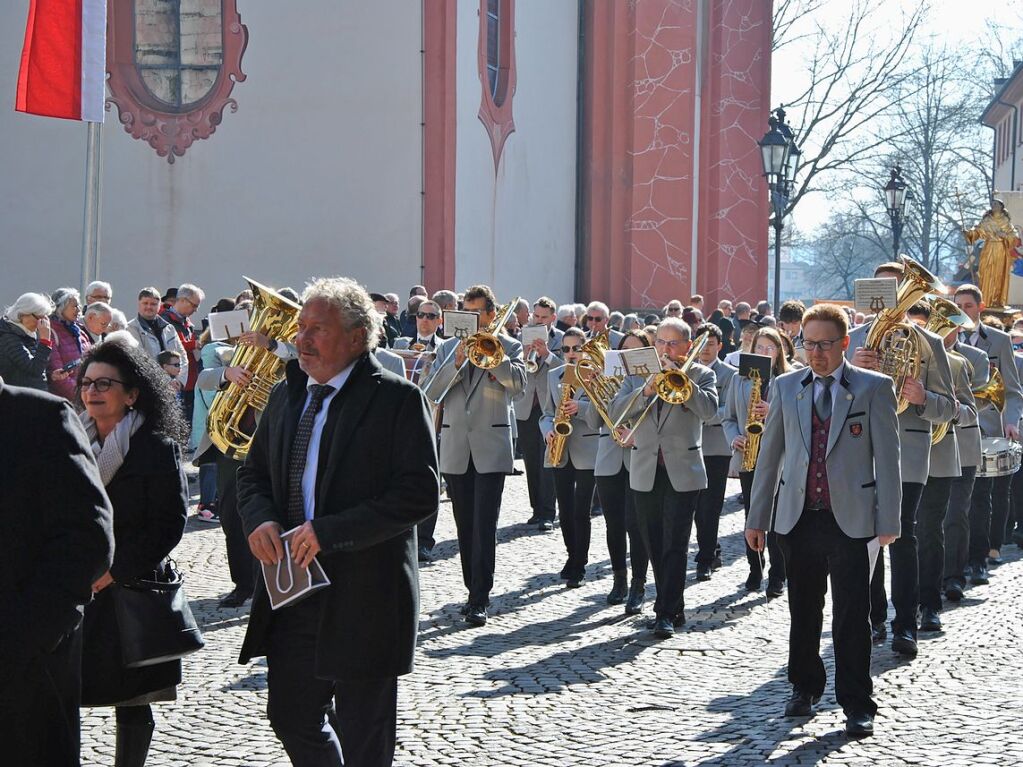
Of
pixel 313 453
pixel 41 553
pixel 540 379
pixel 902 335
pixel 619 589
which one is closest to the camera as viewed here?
pixel 41 553

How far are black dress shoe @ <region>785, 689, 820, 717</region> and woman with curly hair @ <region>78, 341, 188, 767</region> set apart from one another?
3031 mm

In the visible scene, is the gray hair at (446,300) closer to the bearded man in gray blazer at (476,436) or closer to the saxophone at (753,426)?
the saxophone at (753,426)

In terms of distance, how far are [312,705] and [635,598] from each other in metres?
5.23

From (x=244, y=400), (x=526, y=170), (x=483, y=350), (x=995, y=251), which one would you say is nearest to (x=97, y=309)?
(x=244, y=400)

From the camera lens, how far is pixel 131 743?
5469mm

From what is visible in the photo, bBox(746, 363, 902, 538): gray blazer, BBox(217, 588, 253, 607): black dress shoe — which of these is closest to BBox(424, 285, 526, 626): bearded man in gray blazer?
BBox(217, 588, 253, 607): black dress shoe

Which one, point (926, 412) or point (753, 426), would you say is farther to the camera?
point (753, 426)

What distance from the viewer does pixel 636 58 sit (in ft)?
93.2

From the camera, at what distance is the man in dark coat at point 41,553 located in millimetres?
3779

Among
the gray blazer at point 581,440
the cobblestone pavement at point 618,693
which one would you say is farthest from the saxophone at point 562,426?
the cobblestone pavement at point 618,693

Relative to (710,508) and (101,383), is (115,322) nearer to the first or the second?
(710,508)

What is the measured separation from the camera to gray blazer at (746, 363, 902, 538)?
7.05 m

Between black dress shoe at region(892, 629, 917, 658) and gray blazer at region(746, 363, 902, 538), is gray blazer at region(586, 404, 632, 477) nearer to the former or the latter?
black dress shoe at region(892, 629, 917, 658)

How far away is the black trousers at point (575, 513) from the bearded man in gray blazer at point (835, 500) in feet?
12.8
